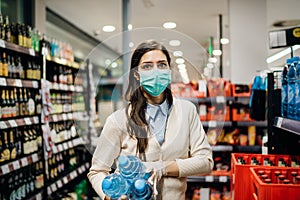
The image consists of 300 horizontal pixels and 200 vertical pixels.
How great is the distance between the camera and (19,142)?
3.36m

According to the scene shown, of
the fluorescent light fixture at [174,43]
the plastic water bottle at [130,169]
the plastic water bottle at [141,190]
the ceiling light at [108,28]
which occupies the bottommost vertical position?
the plastic water bottle at [141,190]

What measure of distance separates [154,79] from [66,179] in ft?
11.7

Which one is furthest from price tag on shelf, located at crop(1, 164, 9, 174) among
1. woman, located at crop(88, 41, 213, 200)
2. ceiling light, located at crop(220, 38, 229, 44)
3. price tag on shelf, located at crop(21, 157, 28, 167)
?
ceiling light, located at crop(220, 38, 229, 44)

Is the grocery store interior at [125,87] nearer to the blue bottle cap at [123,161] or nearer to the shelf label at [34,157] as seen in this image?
the shelf label at [34,157]

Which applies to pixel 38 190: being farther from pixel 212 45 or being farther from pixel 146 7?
pixel 212 45

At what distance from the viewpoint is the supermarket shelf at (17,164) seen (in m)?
2.86

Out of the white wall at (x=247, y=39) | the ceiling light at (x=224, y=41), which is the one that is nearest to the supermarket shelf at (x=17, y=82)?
the white wall at (x=247, y=39)

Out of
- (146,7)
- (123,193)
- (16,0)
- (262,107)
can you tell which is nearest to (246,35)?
(146,7)

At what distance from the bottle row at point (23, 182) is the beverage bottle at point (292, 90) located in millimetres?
2589

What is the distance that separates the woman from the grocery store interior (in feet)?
0.13

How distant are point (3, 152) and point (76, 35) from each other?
4264 mm

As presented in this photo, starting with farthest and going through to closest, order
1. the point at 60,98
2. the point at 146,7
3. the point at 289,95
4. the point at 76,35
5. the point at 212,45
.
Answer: the point at 212,45 < the point at 76,35 < the point at 146,7 < the point at 60,98 < the point at 289,95

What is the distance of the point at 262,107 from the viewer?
3051 mm

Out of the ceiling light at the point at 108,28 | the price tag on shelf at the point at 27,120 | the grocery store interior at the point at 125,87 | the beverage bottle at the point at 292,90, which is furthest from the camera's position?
the ceiling light at the point at 108,28
